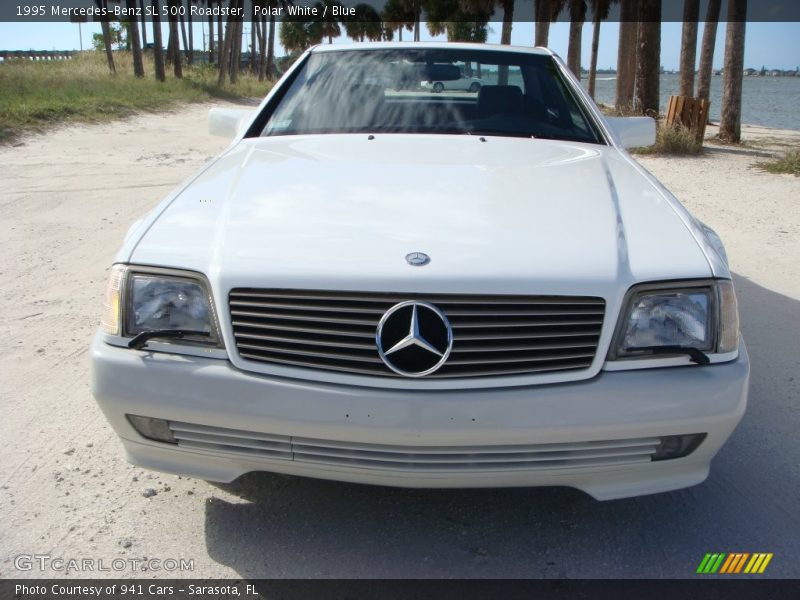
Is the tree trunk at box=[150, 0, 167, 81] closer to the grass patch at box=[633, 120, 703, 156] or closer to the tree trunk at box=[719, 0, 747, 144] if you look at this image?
the tree trunk at box=[719, 0, 747, 144]

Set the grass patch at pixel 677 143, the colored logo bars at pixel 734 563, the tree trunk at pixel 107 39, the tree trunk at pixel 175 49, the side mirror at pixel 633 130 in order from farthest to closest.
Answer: the tree trunk at pixel 175 49 < the tree trunk at pixel 107 39 < the grass patch at pixel 677 143 < the side mirror at pixel 633 130 < the colored logo bars at pixel 734 563

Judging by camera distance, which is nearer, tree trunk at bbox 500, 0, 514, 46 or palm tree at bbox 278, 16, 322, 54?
tree trunk at bbox 500, 0, 514, 46

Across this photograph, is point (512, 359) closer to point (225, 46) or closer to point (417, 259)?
point (417, 259)

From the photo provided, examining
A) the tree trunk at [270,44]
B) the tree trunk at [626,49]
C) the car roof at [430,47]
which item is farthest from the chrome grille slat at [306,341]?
the tree trunk at [270,44]

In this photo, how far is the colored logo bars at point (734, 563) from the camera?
87.8 inches

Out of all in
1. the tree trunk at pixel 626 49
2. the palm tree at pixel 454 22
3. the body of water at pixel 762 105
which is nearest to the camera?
the tree trunk at pixel 626 49

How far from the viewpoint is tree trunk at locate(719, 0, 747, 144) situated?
12.6 metres

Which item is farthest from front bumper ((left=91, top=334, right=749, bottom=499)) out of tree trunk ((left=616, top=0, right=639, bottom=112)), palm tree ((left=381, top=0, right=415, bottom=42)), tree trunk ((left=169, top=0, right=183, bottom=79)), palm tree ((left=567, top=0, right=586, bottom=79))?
palm tree ((left=381, top=0, right=415, bottom=42))

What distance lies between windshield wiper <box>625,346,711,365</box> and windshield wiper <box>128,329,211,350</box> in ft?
3.95

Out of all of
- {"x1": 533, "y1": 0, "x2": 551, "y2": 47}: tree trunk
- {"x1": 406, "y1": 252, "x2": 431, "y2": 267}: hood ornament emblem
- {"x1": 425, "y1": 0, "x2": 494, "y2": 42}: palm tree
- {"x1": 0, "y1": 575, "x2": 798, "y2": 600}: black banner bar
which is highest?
{"x1": 425, "y1": 0, "x2": 494, "y2": 42}: palm tree

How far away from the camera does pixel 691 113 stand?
11719mm

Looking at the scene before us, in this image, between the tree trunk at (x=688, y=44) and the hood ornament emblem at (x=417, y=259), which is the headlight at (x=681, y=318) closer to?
the hood ornament emblem at (x=417, y=259)

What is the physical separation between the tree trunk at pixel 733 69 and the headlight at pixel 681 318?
1220cm

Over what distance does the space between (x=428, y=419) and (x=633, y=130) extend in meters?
2.42
